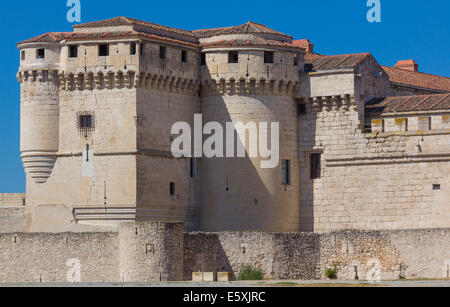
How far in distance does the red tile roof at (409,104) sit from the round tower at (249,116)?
374 cm

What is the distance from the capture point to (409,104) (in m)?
66.7

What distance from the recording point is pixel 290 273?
60.7 metres

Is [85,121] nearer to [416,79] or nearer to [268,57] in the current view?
[268,57]

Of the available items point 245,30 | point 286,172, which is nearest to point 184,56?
point 245,30

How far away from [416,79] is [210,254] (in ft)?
67.9

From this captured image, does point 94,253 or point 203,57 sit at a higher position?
point 203,57

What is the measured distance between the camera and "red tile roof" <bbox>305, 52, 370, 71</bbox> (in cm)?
6744

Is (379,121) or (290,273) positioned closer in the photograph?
(290,273)

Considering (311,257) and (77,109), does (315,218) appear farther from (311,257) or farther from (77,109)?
(77,109)

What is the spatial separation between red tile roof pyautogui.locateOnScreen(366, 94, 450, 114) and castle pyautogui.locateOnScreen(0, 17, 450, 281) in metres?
0.09

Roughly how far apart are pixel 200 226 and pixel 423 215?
9.77m
